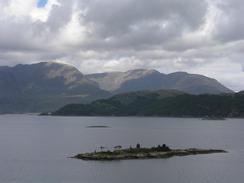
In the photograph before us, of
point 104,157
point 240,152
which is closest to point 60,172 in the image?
point 104,157

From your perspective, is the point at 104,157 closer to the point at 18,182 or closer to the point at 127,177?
the point at 127,177

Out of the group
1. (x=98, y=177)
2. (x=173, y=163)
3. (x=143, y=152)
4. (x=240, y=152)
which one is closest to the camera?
(x=98, y=177)

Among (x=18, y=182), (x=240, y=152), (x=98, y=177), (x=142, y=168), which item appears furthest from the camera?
(x=240, y=152)

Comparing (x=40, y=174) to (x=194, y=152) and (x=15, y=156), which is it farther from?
(x=194, y=152)

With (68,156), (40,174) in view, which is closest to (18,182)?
(40,174)

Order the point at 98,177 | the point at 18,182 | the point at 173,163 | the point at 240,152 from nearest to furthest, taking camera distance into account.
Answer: the point at 18,182 → the point at 98,177 → the point at 173,163 → the point at 240,152

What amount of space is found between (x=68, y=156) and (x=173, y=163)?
3789 cm

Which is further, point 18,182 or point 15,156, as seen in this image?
point 15,156

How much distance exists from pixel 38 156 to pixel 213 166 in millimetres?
60887

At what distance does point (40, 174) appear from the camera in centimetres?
11706

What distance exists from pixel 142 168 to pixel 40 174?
90.3 feet

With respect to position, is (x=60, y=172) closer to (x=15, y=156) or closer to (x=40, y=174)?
(x=40, y=174)

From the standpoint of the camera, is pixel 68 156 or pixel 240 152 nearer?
pixel 68 156

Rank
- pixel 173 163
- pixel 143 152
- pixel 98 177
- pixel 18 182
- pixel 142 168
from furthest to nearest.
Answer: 1. pixel 143 152
2. pixel 173 163
3. pixel 142 168
4. pixel 98 177
5. pixel 18 182
